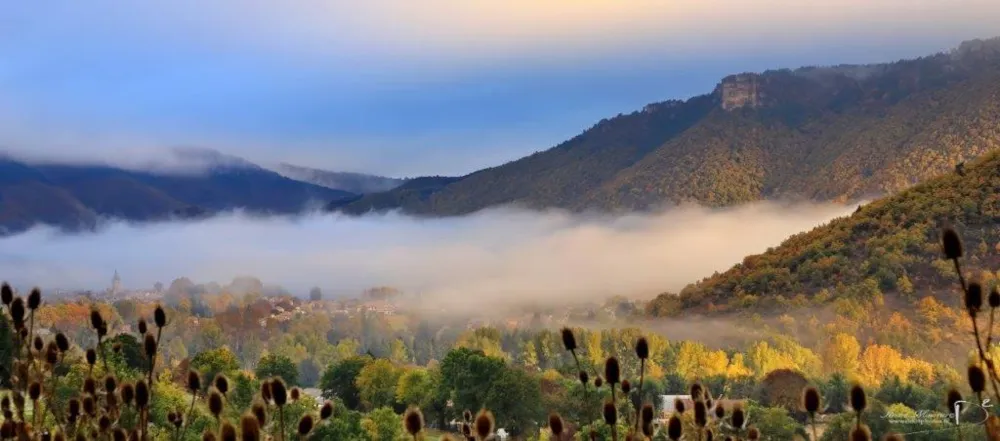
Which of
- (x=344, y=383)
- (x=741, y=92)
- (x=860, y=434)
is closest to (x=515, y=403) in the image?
(x=344, y=383)

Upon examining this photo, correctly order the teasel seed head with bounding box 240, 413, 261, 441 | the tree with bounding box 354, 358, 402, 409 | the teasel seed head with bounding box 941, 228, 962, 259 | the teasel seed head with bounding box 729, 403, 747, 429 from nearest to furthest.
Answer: the teasel seed head with bounding box 240, 413, 261, 441 → the teasel seed head with bounding box 941, 228, 962, 259 → the teasel seed head with bounding box 729, 403, 747, 429 → the tree with bounding box 354, 358, 402, 409

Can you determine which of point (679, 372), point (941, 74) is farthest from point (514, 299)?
point (679, 372)

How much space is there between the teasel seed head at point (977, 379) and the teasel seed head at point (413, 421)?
57.2 inches

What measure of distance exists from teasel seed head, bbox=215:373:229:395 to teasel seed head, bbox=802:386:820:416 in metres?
1.80

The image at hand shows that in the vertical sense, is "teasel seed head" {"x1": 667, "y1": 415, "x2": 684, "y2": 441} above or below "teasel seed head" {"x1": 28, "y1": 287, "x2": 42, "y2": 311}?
below

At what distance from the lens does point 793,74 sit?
164375 millimetres

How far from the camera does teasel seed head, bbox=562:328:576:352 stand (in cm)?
316

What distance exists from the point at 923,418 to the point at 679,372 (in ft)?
113

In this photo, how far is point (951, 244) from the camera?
101 inches

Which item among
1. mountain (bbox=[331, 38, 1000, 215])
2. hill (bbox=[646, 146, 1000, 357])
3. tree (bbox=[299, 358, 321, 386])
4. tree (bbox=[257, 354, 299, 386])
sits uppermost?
mountain (bbox=[331, 38, 1000, 215])

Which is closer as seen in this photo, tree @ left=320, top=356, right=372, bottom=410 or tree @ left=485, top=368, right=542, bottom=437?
tree @ left=485, top=368, right=542, bottom=437

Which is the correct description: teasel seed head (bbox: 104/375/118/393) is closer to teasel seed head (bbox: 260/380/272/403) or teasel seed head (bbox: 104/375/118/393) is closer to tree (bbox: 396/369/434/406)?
teasel seed head (bbox: 260/380/272/403)

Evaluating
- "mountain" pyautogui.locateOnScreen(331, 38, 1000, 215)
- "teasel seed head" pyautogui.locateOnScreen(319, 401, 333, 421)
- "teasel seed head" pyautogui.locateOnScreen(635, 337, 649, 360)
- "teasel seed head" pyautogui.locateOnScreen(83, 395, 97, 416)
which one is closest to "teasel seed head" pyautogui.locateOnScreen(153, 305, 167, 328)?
"teasel seed head" pyautogui.locateOnScreen(83, 395, 97, 416)

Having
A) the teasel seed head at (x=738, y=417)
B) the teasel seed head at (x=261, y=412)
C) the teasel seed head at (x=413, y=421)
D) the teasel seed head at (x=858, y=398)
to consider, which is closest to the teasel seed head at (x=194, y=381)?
the teasel seed head at (x=261, y=412)
